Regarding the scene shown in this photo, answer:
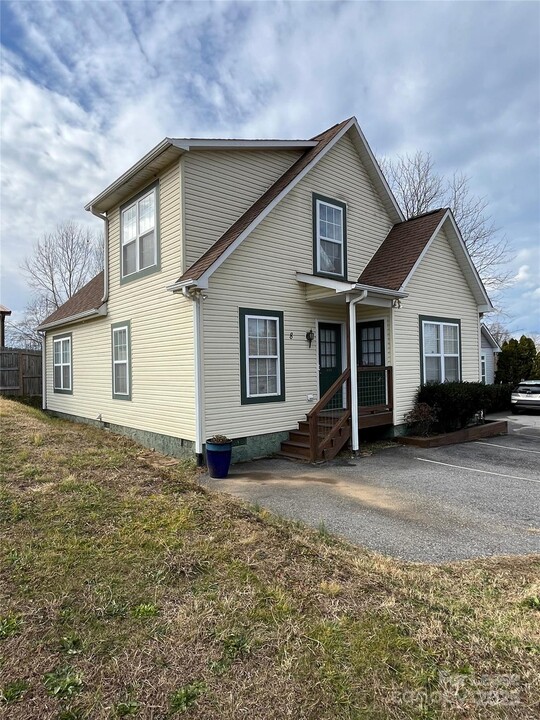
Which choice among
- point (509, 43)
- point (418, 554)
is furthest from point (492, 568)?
point (509, 43)

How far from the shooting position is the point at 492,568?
390 cm

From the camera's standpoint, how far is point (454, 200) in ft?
80.4

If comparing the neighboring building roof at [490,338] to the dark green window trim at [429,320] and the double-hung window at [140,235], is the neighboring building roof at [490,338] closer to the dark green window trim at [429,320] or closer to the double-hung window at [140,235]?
the dark green window trim at [429,320]

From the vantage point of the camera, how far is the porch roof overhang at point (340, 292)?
8.84 m

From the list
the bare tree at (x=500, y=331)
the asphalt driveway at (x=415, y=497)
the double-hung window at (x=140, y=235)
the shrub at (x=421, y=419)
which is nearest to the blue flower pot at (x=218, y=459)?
the asphalt driveway at (x=415, y=497)

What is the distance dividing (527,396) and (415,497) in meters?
14.5

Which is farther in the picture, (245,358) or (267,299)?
(267,299)

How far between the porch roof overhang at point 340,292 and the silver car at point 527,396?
11167 mm

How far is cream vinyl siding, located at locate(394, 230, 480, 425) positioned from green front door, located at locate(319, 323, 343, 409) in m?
1.40

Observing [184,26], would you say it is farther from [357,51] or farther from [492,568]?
[492,568]

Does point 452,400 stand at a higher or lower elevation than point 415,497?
higher

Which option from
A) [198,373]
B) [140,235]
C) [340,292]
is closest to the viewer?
[198,373]

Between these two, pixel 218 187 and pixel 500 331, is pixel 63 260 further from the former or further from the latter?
pixel 500 331

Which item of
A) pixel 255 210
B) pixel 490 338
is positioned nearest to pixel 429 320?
pixel 255 210
